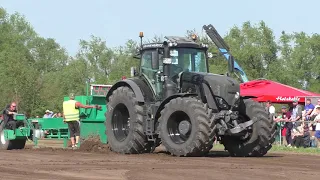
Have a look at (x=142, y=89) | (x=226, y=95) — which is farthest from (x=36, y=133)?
(x=226, y=95)

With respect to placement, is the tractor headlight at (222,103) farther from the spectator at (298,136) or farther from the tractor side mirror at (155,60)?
the spectator at (298,136)

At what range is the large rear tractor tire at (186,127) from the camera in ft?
46.5

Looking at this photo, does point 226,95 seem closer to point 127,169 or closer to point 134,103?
point 134,103

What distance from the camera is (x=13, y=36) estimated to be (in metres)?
79.5

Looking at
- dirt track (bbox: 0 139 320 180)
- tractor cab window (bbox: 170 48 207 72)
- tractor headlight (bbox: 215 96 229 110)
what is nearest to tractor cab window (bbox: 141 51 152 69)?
tractor cab window (bbox: 170 48 207 72)

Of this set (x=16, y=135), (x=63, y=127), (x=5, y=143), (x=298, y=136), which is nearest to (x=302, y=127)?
(x=298, y=136)

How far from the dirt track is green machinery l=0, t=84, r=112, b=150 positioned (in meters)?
4.10

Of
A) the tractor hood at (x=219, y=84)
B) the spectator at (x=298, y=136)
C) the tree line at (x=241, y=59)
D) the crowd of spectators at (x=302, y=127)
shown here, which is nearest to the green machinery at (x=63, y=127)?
the tractor hood at (x=219, y=84)

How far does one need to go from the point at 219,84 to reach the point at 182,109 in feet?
3.36

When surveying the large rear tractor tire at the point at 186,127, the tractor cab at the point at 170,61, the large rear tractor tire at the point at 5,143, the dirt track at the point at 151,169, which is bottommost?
the dirt track at the point at 151,169

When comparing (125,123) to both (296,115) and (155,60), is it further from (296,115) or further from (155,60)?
(296,115)

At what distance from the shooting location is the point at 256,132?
1498 cm

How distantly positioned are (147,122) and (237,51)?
50214 millimetres

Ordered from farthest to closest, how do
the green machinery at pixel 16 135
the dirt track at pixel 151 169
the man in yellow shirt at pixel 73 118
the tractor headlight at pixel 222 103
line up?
the green machinery at pixel 16 135 → the man in yellow shirt at pixel 73 118 → the tractor headlight at pixel 222 103 → the dirt track at pixel 151 169
